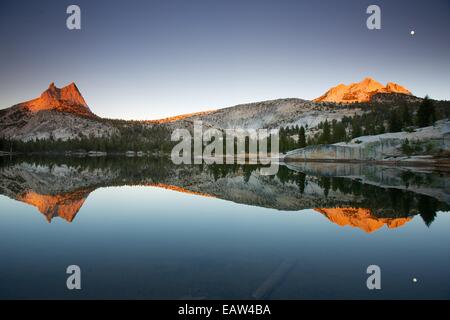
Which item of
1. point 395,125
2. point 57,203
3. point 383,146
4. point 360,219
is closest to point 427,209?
point 360,219

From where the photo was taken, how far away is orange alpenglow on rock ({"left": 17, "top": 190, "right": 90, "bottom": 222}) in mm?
16889

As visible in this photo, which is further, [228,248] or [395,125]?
[395,125]

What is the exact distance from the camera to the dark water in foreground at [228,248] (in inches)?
297

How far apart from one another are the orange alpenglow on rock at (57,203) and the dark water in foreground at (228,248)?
0.43ft

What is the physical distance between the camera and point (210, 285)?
7605mm

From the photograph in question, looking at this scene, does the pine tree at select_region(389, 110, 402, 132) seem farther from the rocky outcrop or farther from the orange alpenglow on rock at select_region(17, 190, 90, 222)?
the orange alpenglow on rock at select_region(17, 190, 90, 222)

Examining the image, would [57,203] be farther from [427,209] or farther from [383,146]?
[383,146]

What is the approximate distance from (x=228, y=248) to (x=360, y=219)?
735cm

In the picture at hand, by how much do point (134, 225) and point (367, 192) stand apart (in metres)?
16.9

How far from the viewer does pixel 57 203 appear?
20.0 metres

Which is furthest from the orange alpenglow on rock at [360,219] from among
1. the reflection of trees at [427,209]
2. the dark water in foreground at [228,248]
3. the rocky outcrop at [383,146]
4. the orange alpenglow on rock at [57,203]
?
the rocky outcrop at [383,146]

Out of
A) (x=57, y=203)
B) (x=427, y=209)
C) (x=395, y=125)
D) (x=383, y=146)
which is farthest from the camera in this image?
(x=395, y=125)

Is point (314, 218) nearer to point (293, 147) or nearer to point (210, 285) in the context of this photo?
point (210, 285)

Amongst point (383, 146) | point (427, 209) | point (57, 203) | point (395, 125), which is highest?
point (395, 125)
